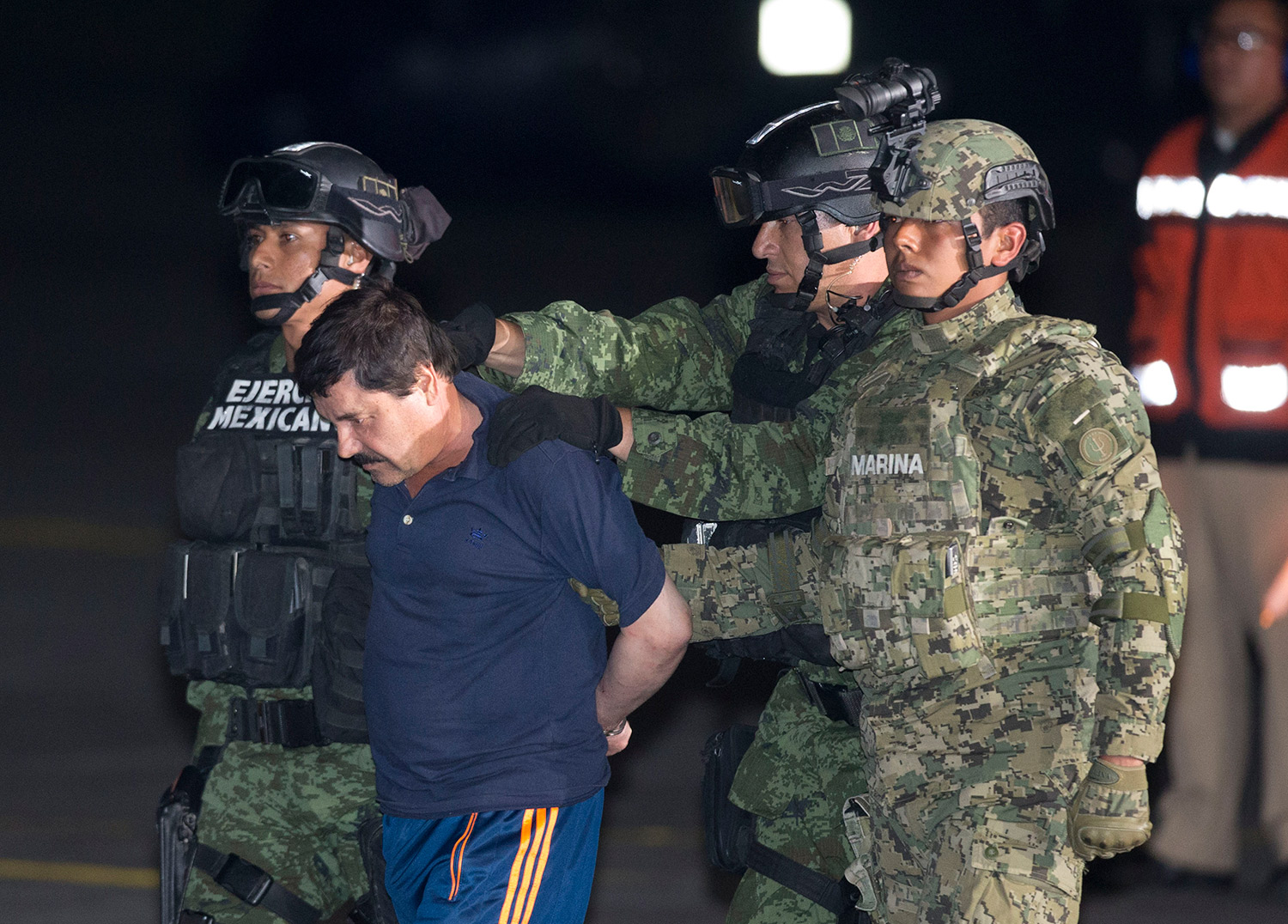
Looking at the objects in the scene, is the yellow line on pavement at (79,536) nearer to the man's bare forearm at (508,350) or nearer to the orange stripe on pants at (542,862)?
the man's bare forearm at (508,350)

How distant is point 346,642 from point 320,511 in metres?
0.36

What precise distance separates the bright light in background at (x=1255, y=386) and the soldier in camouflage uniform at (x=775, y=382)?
2.35m

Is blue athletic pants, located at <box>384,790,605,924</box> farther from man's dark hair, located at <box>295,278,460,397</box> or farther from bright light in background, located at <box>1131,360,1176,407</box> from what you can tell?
bright light in background, located at <box>1131,360,1176,407</box>

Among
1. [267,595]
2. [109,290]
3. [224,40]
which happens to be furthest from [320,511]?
[224,40]

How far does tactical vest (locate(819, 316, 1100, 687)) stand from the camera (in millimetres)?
3242

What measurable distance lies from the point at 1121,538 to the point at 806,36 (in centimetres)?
1640

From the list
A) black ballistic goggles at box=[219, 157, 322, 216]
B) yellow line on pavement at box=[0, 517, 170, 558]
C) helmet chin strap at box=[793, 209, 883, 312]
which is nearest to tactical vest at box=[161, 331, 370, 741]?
black ballistic goggles at box=[219, 157, 322, 216]

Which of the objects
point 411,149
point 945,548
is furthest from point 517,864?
point 411,149

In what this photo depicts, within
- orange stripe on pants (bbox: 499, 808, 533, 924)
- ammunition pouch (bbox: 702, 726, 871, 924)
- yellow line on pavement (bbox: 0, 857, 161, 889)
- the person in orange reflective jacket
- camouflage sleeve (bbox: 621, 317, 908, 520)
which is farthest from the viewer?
yellow line on pavement (bbox: 0, 857, 161, 889)

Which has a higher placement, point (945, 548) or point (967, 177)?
point (967, 177)

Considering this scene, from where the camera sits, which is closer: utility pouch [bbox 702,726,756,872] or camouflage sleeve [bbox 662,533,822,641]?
camouflage sleeve [bbox 662,533,822,641]

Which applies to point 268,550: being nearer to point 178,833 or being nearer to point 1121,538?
point 178,833

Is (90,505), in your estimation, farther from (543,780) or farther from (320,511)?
(543,780)

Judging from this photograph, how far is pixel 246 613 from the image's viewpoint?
4230 mm
